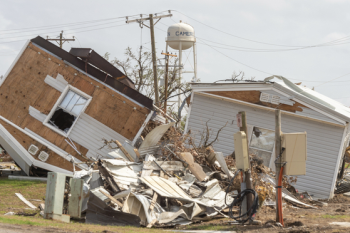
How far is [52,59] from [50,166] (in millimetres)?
4075

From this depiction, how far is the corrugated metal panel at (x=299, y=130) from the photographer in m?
14.7

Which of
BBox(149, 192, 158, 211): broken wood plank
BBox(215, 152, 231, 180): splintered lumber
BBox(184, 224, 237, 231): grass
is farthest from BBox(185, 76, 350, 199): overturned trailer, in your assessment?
BBox(184, 224, 237, 231): grass

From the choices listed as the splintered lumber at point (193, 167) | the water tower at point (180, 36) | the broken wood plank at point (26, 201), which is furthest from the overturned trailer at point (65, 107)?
the water tower at point (180, 36)

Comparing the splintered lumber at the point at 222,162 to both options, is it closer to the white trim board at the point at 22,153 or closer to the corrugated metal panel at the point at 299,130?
the corrugated metal panel at the point at 299,130

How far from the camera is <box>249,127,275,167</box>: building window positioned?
15.3 metres

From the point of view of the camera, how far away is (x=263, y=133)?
50.7 ft

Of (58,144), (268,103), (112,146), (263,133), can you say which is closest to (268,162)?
(263,133)

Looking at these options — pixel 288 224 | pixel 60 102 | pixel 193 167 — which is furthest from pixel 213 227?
pixel 60 102

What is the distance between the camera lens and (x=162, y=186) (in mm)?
10125

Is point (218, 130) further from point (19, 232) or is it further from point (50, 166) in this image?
point (19, 232)

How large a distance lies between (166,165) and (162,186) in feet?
5.10

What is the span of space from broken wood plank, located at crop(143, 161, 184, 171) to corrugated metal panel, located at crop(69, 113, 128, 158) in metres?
4.06

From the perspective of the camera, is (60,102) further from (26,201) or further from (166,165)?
(166,165)

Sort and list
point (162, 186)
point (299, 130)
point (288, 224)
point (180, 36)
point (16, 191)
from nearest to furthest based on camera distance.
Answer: point (288, 224) < point (162, 186) < point (16, 191) < point (299, 130) < point (180, 36)
